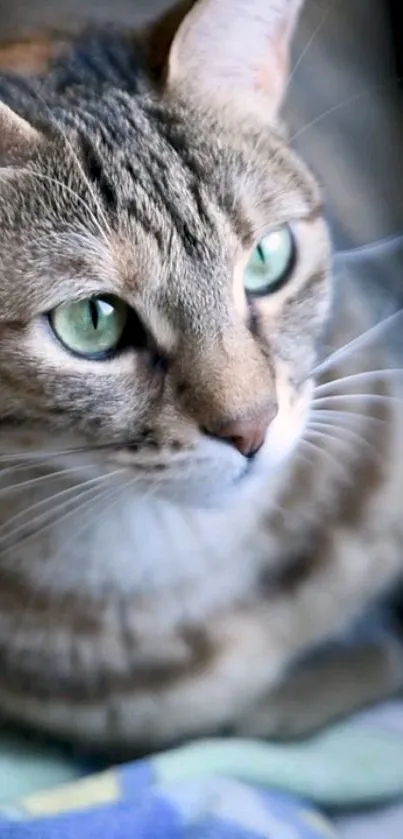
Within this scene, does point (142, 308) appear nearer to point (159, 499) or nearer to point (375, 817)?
point (159, 499)

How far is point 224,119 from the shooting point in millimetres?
623

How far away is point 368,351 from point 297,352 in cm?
11

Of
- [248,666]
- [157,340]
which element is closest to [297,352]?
[157,340]

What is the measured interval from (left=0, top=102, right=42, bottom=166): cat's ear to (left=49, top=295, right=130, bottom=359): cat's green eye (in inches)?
3.3

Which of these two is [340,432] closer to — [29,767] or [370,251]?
[370,251]

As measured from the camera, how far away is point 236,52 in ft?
2.05

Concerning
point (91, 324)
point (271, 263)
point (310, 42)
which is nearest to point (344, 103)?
point (310, 42)

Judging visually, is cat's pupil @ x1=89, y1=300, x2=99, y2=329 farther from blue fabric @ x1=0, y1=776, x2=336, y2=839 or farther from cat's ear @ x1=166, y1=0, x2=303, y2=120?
blue fabric @ x1=0, y1=776, x2=336, y2=839

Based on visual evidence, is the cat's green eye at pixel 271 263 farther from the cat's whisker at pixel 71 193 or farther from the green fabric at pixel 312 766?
the green fabric at pixel 312 766

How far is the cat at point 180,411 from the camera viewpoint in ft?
1.89

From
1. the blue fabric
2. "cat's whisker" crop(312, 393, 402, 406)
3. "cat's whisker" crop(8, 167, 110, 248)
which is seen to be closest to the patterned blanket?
the blue fabric

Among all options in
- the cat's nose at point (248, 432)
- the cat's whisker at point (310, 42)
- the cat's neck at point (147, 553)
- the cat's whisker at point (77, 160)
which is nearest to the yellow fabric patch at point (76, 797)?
the cat's neck at point (147, 553)

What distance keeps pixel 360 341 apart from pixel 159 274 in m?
0.20

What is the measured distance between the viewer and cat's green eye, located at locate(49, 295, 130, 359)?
579mm
